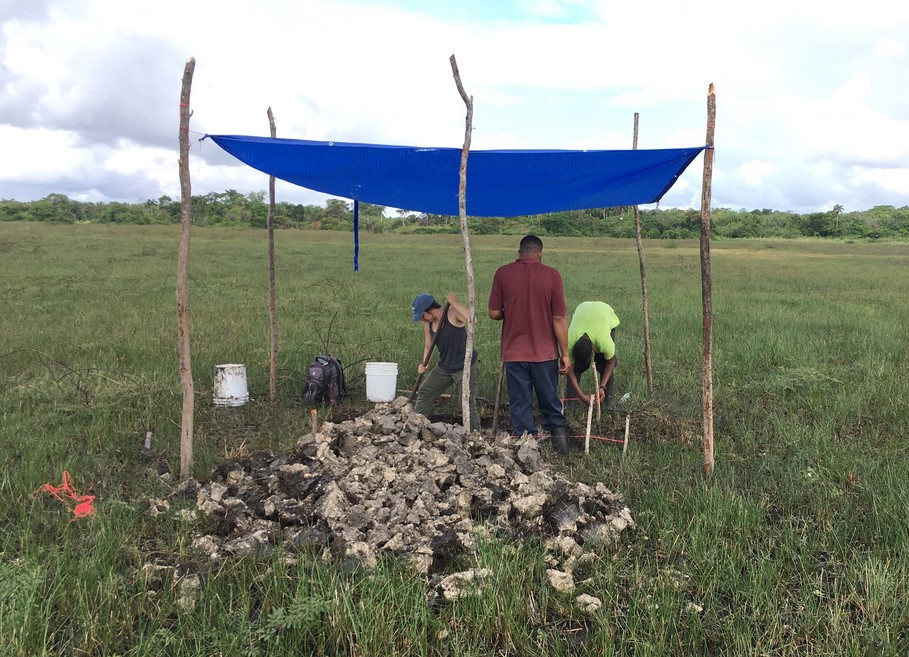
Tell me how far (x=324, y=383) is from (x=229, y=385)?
850mm

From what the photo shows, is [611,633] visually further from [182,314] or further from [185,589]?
[182,314]

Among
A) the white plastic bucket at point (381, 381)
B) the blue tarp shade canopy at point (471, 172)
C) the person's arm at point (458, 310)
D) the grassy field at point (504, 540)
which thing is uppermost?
the blue tarp shade canopy at point (471, 172)

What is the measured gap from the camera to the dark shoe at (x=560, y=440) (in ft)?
15.9

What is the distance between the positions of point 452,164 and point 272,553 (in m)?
3.18

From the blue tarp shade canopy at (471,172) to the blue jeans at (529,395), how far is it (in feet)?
5.22

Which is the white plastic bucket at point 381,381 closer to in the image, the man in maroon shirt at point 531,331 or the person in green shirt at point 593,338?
the man in maroon shirt at point 531,331

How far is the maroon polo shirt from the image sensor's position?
477cm

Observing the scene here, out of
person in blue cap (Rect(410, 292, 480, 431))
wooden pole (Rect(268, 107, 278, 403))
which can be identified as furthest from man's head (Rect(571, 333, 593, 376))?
wooden pole (Rect(268, 107, 278, 403))

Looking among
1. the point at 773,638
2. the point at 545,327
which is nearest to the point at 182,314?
the point at 545,327

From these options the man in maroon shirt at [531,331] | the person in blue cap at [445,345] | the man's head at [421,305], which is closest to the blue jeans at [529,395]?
the man in maroon shirt at [531,331]

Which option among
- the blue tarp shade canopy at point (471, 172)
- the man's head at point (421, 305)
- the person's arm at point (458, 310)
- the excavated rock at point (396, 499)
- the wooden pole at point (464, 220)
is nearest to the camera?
the excavated rock at point (396, 499)

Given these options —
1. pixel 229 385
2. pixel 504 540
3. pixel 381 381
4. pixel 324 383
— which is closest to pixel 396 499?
pixel 504 540

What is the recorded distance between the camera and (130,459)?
4.45 meters

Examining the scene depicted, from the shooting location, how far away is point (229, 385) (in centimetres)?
562
